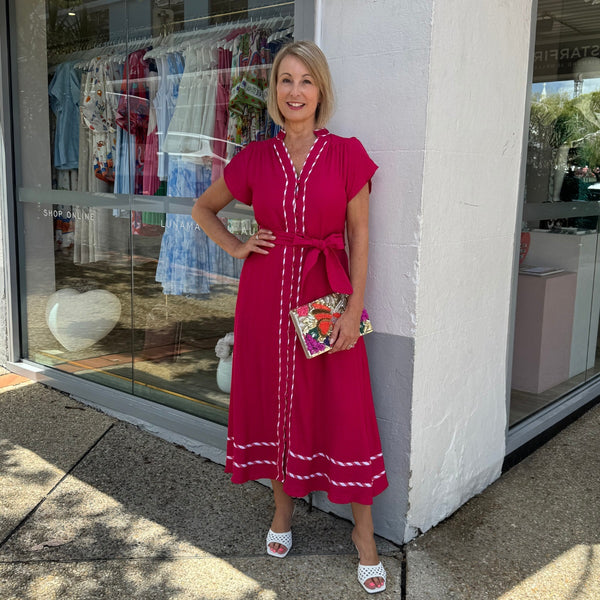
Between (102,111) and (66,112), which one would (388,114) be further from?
(66,112)

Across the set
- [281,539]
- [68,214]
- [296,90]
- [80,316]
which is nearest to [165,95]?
[68,214]

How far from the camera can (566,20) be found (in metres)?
3.82

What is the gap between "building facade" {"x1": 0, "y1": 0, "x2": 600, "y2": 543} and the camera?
8.68ft

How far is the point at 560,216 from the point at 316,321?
2121mm

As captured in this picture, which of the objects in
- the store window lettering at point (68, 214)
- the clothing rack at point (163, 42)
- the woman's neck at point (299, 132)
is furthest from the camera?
the store window lettering at point (68, 214)

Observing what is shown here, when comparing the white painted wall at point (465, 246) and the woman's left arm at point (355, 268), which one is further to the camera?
the white painted wall at point (465, 246)

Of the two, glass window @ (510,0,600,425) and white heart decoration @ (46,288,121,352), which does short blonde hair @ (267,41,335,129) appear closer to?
glass window @ (510,0,600,425)

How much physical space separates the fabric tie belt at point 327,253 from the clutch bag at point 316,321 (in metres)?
0.05

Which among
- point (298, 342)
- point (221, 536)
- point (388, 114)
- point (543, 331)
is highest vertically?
point (388, 114)

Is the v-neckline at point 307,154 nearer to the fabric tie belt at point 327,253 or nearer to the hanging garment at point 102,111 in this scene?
the fabric tie belt at point 327,253

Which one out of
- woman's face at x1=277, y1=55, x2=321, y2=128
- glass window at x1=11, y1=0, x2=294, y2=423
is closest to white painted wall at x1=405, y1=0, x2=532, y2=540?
woman's face at x1=277, y1=55, x2=321, y2=128

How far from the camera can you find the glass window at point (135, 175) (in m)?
3.59

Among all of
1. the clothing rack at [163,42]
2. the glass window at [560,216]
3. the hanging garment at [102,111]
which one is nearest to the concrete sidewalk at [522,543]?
the glass window at [560,216]

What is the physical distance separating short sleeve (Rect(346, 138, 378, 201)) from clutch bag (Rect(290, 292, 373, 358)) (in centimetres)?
38
